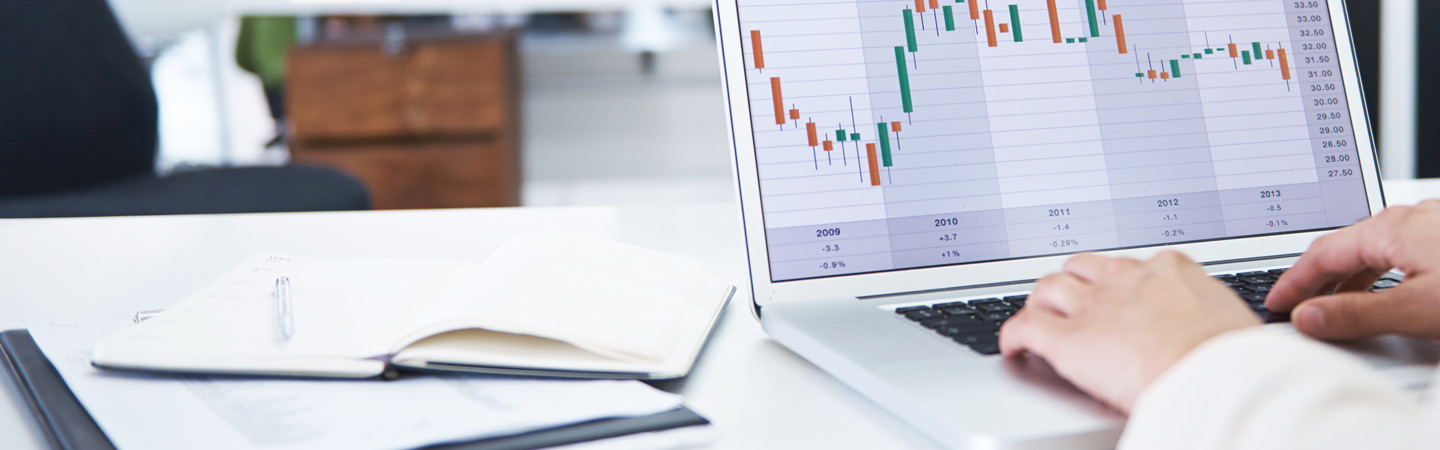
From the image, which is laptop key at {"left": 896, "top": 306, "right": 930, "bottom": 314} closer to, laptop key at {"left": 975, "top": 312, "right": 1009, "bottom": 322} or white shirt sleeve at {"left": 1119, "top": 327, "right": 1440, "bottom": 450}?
laptop key at {"left": 975, "top": 312, "right": 1009, "bottom": 322}

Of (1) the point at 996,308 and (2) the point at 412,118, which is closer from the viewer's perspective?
(1) the point at 996,308

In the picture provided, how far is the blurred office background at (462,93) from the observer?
8.74 ft

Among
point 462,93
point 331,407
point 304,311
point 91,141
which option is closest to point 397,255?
point 304,311

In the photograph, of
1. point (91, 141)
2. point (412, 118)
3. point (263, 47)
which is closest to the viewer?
point (91, 141)

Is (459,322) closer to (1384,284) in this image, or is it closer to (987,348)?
(987,348)

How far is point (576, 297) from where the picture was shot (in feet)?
1.60

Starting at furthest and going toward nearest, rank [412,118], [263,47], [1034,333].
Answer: [263,47]
[412,118]
[1034,333]

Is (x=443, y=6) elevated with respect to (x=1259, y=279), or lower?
elevated

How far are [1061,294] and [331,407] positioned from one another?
294 millimetres

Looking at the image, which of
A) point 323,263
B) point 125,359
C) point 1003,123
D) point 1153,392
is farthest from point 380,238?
point 1153,392

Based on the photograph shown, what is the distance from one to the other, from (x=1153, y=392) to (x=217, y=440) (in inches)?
12.5

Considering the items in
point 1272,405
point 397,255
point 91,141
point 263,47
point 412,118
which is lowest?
point 1272,405

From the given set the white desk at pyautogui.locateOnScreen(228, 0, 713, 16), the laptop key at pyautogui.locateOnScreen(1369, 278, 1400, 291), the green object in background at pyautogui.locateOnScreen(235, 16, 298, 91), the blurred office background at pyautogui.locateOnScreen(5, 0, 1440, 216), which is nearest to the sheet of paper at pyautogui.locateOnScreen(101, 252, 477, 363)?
the laptop key at pyautogui.locateOnScreen(1369, 278, 1400, 291)

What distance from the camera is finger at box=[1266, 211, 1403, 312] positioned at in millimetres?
470
